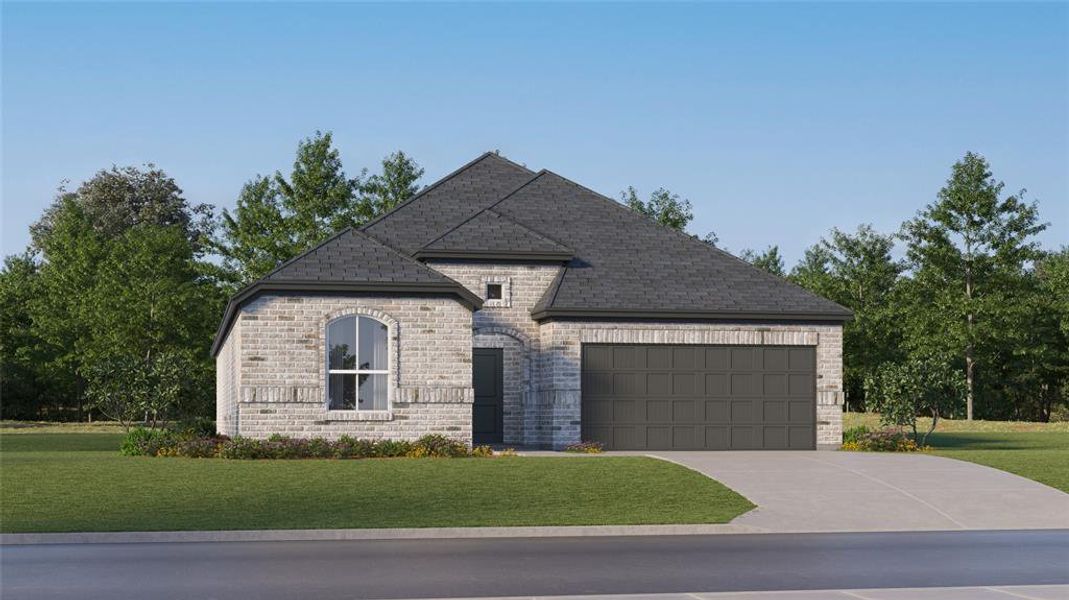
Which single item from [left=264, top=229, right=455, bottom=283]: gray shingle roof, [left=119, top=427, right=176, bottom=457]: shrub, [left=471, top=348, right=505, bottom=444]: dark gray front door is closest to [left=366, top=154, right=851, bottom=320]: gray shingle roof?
[left=471, top=348, right=505, bottom=444]: dark gray front door

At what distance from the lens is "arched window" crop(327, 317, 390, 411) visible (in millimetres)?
28609

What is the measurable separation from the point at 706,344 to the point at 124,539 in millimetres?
17120

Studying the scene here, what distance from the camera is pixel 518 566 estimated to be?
46.8 feet

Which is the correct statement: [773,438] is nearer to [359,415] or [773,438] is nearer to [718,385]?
[718,385]

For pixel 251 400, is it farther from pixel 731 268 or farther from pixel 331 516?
pixel 731 268

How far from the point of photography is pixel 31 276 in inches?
2859

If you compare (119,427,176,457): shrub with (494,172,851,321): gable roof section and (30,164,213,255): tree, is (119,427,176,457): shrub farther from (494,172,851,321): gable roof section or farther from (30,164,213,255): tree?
(30,164,213,255): tree

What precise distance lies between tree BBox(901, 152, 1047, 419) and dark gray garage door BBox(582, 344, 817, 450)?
23.1 metres

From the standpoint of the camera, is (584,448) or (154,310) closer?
(584,448)

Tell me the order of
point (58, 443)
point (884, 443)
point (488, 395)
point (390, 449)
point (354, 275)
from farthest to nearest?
point (58, 443), point (488, 395), point (884, 443), point (354, 275), point (390, 449)

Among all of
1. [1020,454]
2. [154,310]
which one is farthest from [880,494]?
[154,310]

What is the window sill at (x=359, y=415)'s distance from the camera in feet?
93.0

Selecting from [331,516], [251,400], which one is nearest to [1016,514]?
[331,516]

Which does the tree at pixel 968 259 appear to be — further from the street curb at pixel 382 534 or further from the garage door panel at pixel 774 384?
the street curb at pixel 382 534
